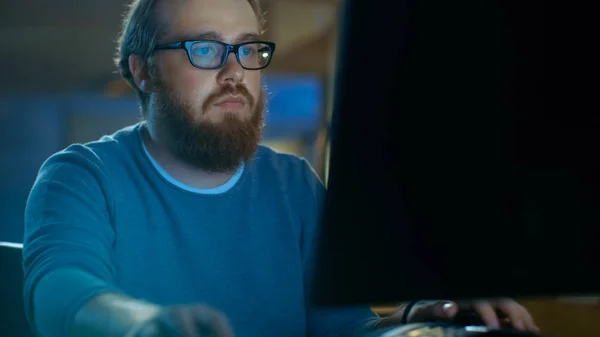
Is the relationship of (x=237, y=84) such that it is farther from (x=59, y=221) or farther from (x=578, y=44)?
(x=578, y=44)

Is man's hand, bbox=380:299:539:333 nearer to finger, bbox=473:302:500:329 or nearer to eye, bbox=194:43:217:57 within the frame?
finger, bbox=473:302:500:329

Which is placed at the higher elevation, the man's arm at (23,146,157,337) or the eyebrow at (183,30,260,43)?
the eyebrow at (183,30,260,43)

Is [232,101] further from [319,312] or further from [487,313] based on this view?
[487,313]

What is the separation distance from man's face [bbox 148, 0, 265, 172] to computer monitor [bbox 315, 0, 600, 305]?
0.41 meters

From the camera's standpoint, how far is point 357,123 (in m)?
0.40

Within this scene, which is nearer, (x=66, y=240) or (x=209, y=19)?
(x=66, y=240)

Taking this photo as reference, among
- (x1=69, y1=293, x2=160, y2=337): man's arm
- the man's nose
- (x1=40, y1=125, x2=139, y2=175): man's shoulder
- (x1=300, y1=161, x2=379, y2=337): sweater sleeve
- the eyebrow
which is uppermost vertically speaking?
the eyebrow

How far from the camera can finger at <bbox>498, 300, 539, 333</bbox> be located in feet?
1.90

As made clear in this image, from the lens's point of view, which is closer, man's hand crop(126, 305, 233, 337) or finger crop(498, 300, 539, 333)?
man's hand crop(126, 305, 233, 337)

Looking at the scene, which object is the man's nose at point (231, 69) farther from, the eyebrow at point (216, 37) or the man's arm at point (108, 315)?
the man's arm at point (108, 315)

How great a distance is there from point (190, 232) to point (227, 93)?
0.20 m

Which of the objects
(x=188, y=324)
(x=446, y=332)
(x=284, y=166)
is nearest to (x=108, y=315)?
(x=188, y=324)

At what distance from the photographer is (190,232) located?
800 mm

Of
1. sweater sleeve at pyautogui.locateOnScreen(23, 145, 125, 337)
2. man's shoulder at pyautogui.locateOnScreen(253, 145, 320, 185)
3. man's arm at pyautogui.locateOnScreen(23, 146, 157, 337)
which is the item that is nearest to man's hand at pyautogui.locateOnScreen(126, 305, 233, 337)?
man's arm at pyautogui.locateOnScreen(23, 146, 157, 337)
